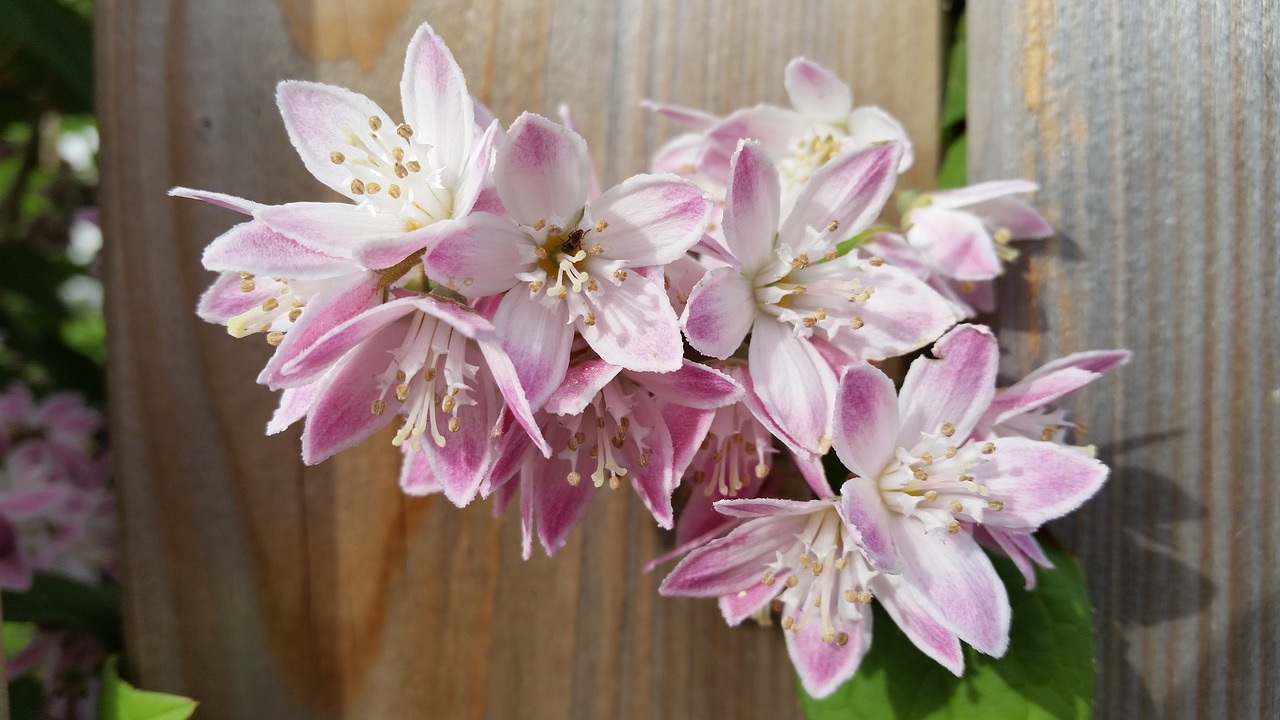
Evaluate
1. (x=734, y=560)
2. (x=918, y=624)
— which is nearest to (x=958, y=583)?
(x=918, y=624)

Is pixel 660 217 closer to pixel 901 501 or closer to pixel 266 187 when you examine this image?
pixel 901 501

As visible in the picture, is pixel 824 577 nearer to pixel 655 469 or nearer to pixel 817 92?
pixel 655 469

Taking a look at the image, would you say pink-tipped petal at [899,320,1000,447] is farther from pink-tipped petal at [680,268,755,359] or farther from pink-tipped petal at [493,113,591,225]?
pink-tipped petal at [493,113,591,225]

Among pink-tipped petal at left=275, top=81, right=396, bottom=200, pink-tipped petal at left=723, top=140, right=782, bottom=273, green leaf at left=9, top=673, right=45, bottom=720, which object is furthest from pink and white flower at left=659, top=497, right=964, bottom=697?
green leaf at left=9, top=673, right=45, bottom=720

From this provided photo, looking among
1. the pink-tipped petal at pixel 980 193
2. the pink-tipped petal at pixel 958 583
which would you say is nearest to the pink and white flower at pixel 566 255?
the pink-tipped petal at pixel 958 583

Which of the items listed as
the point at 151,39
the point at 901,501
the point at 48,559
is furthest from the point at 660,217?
the point at 48,559

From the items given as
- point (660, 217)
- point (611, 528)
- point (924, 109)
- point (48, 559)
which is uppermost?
point (924, 109)
